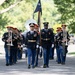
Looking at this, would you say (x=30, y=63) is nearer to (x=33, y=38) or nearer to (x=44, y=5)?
(x=33, y=38)

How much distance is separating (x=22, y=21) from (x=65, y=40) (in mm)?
62387

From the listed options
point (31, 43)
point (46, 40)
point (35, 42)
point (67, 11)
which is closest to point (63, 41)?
point (46, 40)

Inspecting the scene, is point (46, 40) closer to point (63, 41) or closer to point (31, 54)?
point (31, 54)

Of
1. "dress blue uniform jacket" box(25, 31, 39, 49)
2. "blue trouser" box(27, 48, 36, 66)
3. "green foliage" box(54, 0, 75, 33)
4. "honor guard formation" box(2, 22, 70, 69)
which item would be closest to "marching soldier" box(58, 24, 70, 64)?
"honor guard formation" box(2, 22, 70, 69)

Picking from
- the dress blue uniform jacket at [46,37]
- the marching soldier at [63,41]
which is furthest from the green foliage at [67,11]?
the dress blue uniform jacket at [46,37]

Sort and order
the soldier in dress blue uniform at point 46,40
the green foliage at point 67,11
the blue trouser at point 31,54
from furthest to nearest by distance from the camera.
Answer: the green foliage at point 67,11 < the soldier in dress blue uniform at point 46,40 < the blue trouser at point 31,54

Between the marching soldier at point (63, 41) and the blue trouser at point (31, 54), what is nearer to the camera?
the blue trouser at point (31, 54)

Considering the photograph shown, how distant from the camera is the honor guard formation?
57.5 ft

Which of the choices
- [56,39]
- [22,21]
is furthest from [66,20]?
[22,21]

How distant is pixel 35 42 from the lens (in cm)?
1762

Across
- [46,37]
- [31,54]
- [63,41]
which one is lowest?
[31,54]

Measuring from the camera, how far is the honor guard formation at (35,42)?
57.5ft

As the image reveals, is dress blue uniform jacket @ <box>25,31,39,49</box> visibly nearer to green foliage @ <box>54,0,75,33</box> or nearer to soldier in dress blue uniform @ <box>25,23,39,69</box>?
soldier in dress blue uniform @ <box>25,23,39,69</box>

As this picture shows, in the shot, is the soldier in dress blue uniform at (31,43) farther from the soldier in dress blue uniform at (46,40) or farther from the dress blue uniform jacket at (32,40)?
the soldier in dress blue uniform at (46,40)
